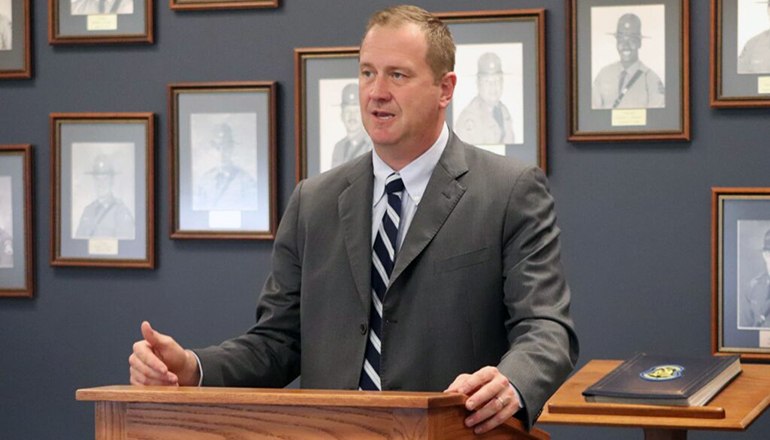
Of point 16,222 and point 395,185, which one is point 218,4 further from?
point 395,185

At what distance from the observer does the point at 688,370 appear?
3.64 metres

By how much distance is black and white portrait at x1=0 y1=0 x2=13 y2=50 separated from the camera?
16.9 ft

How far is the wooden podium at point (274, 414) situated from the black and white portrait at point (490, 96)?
8.67 ft

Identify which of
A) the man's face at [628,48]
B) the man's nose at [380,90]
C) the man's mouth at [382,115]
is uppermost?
the man's face at [628,48]

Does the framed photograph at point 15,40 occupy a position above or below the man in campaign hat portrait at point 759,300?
above

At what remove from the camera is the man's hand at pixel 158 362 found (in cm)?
232

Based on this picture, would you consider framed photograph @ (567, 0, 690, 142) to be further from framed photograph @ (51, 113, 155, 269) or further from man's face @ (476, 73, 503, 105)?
framed photograph @ (51, 113, 155, 269)

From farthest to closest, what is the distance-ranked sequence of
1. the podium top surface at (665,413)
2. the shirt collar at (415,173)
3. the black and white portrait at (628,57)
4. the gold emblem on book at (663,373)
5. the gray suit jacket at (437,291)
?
the black and white portrait at (628,57) → the gold emblem on book at (663,373) → the podium top surface at (665,413) → the shirt collar at (415,173) → the gray suit jacket at (437,291)

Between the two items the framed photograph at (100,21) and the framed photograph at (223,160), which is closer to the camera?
the framed photograph at (223,160)

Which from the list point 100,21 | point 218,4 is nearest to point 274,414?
point 218,4

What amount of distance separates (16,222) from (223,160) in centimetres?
104

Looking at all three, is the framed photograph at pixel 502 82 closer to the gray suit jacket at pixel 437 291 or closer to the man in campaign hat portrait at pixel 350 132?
the man in campaign hat portrait at pixel 350 132

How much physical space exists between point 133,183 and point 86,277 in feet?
1.59

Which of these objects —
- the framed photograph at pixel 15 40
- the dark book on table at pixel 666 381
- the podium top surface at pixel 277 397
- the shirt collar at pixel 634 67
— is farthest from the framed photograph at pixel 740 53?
the framed photograph at pixel 15 40
